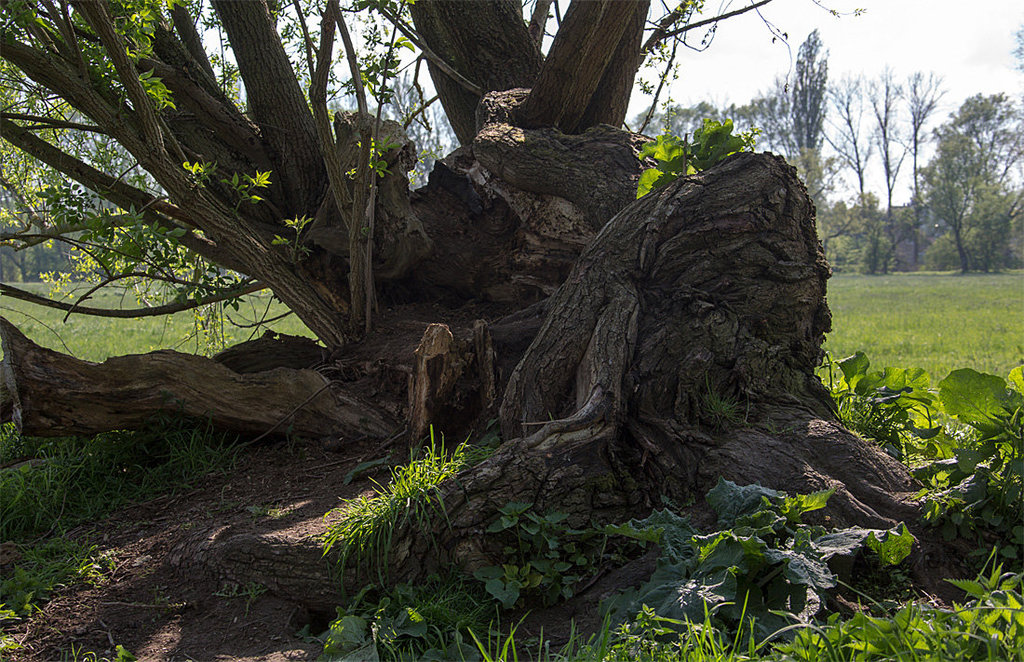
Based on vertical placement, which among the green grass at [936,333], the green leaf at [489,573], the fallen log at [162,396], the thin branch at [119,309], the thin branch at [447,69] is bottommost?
the green grass at [936,333]

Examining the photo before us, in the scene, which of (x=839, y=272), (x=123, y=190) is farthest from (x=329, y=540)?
(x=839, y=272)

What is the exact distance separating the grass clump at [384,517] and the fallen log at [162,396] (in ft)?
4.14

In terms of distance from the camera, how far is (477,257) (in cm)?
537

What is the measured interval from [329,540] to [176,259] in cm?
222

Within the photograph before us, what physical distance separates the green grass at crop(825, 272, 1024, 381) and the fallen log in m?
6.85

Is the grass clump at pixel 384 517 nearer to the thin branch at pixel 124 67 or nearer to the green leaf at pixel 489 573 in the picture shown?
the green leaf at pixel 489 573

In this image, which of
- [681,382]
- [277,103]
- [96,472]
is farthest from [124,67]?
[681,382]

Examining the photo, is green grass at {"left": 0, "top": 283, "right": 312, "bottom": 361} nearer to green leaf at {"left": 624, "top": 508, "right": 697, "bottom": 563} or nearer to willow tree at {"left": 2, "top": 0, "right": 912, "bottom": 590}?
willow tree at {"left": 2, "top": 0, "right": 912, "bottom": 590}

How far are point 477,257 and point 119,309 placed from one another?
8.77ft

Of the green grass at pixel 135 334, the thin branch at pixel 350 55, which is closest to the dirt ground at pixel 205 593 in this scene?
the thin branch at pixel 350 55

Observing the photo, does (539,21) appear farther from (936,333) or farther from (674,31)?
(936,333)

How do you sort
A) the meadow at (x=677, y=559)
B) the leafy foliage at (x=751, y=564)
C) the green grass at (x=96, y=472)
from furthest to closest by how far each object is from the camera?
the green grass at (x=96, y=472)
the leafy foliage at (x=751, y=564)
the meadow at (x=677, y=559)

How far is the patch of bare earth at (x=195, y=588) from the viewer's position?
8.55 feet

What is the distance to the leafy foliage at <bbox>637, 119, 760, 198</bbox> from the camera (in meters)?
3.77
